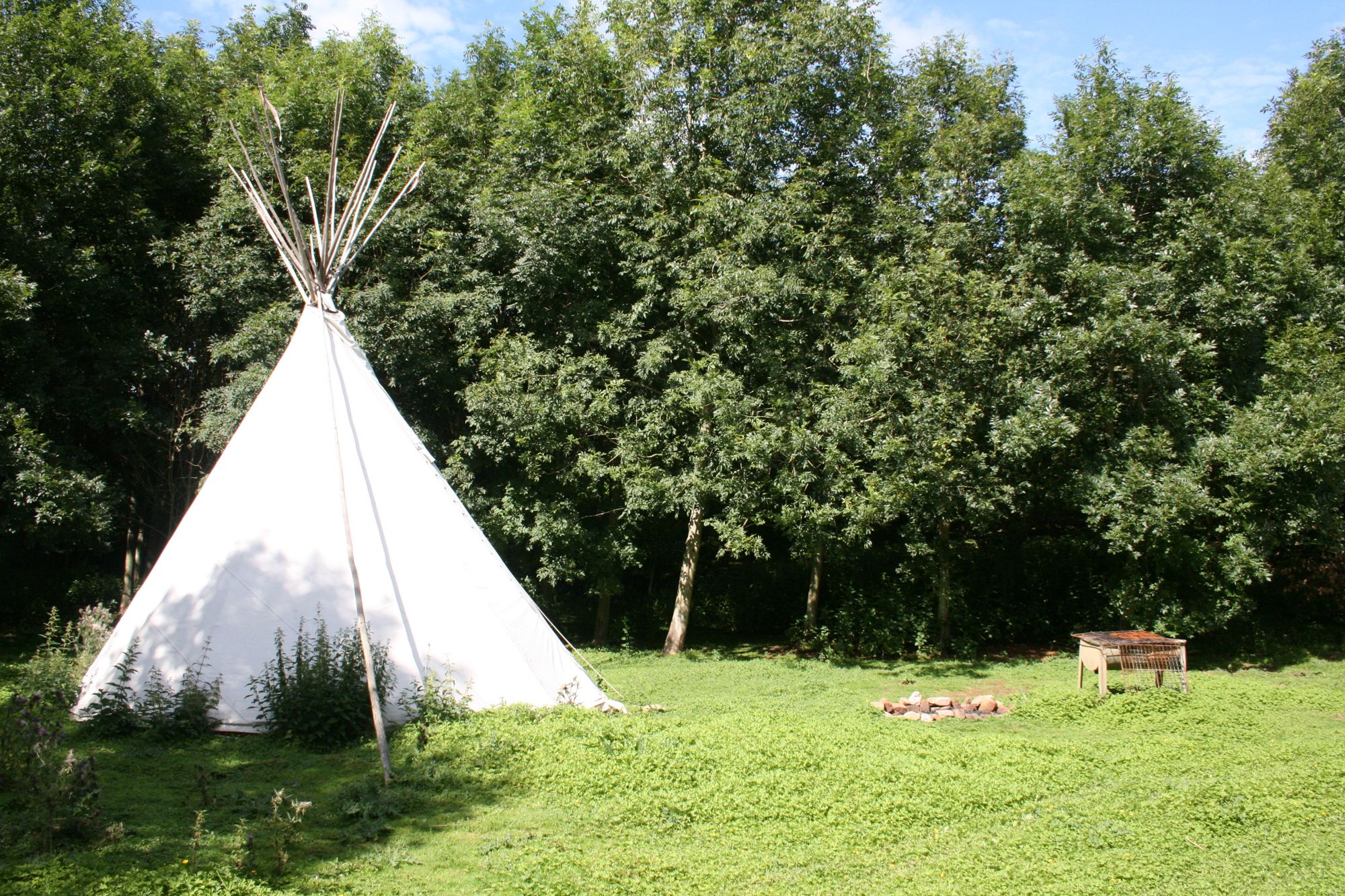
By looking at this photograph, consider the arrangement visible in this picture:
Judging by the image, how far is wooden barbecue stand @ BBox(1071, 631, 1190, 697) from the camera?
9.45 m

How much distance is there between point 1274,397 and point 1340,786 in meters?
6.98

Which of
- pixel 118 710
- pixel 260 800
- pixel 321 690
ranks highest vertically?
pixel 321 690

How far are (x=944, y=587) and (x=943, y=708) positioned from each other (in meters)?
4.24

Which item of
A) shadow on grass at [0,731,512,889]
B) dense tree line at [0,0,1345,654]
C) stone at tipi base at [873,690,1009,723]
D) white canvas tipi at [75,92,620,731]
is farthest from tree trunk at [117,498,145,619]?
stone at tipi base at [873,690,1009,723]

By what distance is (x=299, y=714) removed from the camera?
22.5ft

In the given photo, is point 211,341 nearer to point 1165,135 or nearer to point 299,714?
point 299,714

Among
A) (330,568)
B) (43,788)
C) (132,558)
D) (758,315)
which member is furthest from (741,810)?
(132,558)

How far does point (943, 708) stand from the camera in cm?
925

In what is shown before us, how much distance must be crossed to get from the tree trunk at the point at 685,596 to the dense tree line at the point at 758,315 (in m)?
0.06

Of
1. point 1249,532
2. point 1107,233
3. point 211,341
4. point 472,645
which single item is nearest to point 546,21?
point 211,341

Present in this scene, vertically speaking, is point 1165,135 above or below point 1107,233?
above

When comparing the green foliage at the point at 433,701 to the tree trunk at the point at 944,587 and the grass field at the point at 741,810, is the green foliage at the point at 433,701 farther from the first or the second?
the tree trunk at the point at 944,587

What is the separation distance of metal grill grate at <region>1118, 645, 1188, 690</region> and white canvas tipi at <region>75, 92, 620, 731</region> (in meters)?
5.60

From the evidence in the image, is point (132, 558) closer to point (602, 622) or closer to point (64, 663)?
point (64, 663)
